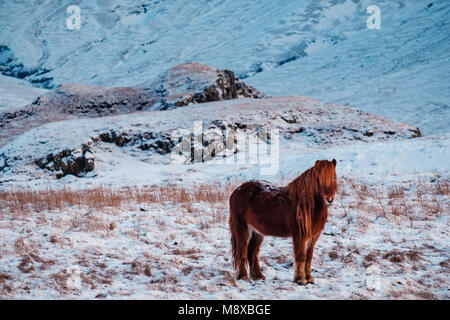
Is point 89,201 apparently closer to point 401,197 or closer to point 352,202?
point 352,202

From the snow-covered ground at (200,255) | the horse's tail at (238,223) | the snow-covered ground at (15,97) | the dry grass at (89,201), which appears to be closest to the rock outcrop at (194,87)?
the dry grass at (89,201)

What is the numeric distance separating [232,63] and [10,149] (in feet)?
237

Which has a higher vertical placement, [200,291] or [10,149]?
[10,149]

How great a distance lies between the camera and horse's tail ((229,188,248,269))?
5.23m

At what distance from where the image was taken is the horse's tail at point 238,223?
523 cm

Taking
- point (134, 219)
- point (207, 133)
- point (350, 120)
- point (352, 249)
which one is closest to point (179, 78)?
point (207, 133)

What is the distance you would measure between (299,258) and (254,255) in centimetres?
73

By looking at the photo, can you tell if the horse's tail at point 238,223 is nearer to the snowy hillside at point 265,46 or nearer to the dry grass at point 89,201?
the dry grass at point 89,201

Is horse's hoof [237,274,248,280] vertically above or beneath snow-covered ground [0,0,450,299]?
beneath

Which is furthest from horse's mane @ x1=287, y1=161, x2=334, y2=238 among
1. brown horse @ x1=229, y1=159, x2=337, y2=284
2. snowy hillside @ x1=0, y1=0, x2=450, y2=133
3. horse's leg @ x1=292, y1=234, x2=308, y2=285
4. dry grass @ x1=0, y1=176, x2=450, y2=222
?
snowy hillside @ x1=0, y1=0, x2=450, y2=133

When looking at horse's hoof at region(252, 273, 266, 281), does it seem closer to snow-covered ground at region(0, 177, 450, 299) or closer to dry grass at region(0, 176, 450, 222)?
snow-covered ground at region(0, 177, 450, 299)

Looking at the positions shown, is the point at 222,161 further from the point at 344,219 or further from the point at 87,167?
the point at 344,219

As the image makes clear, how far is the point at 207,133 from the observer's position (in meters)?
24.9

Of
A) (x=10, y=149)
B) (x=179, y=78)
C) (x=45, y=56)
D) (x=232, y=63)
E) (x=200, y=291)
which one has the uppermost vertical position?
(x=45, y=56)
